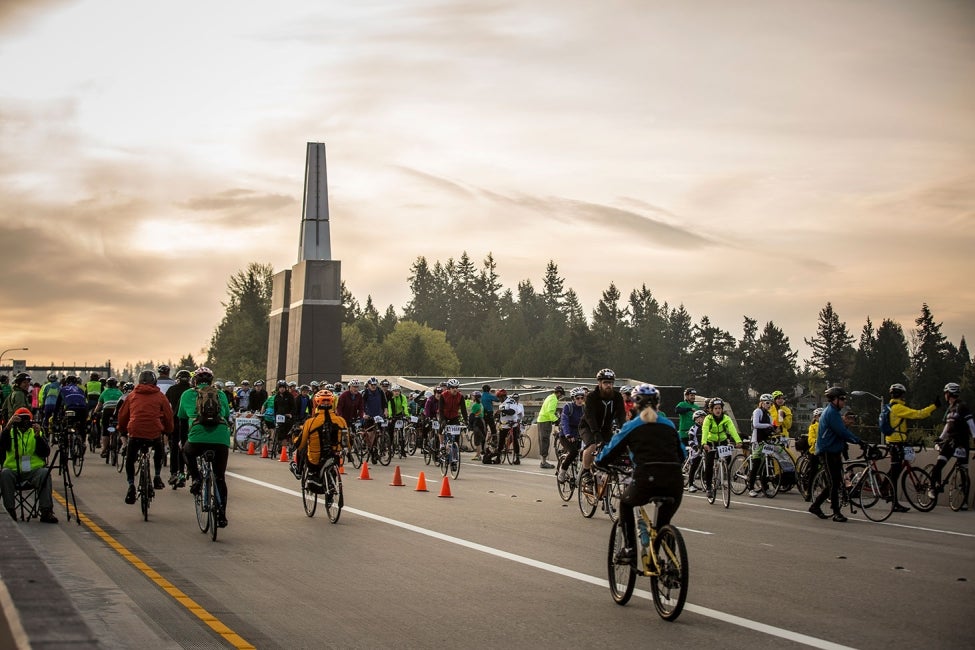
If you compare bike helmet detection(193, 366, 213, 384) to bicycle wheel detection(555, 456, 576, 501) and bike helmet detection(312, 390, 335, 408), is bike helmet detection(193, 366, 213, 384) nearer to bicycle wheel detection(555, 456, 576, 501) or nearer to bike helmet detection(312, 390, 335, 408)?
bike helmet detection(312, 390, 335, 408)

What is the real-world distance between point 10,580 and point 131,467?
8404 mm

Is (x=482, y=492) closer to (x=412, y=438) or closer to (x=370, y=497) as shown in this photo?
(x=370, y=497)

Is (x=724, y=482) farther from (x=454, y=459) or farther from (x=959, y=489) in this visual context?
(x=454, y=459)

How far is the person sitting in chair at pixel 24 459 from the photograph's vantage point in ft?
51.5

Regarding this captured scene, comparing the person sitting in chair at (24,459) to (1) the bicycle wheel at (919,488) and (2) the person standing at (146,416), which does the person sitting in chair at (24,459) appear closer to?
(2) the person standing at (146,416)

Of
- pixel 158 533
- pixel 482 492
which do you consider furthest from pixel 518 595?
pixel 482 492

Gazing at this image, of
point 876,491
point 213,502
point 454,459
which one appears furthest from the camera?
point 454,459

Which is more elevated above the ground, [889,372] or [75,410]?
[889,372]

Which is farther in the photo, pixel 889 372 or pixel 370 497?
pixel 889 372

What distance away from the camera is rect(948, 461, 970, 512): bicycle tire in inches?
832

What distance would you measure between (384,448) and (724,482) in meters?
13.2

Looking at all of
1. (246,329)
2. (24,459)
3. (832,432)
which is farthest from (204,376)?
(246,329)

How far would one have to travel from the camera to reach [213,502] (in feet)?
47.5

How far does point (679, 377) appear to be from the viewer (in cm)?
17462
